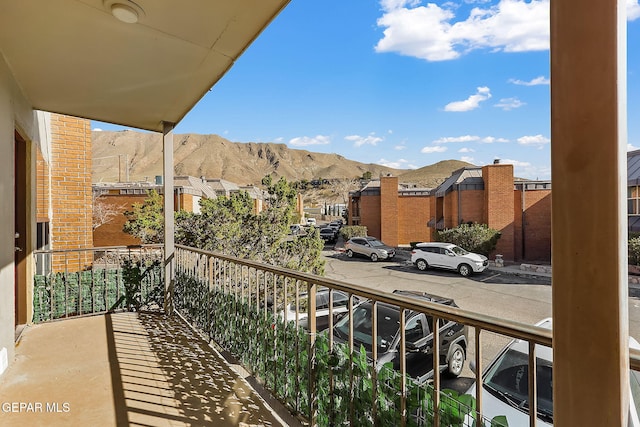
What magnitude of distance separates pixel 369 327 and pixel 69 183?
16.1 feet

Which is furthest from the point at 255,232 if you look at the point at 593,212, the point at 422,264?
the point at 422,264

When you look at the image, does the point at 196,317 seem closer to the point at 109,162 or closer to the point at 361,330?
the point at 361,330

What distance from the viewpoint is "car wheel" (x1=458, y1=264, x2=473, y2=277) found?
1256cm

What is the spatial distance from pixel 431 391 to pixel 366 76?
50959 millimetres

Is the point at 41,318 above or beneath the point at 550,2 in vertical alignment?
beneath

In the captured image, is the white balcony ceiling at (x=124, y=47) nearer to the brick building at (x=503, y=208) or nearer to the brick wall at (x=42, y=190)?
the brick wall at (x=42, y=190)

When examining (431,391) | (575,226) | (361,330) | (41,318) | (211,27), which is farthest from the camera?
(361,330)

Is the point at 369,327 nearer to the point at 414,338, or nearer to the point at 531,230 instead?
the point at 414,338

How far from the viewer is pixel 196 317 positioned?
11.4 feet

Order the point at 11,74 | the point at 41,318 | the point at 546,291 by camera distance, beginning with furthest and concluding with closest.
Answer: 1. the point at 546,291
2. the point at 41,318
3. the point at 11,74

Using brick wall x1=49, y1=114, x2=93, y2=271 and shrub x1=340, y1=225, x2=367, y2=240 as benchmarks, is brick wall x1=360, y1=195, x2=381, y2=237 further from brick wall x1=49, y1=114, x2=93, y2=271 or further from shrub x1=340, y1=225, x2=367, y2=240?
brick wall x1=49, y1=114, x2=93, y2=271

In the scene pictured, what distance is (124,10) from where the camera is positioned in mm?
1681

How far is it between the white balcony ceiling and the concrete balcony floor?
2.19 metres

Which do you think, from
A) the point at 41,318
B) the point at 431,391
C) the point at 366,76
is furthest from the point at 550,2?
the point at 366,76
